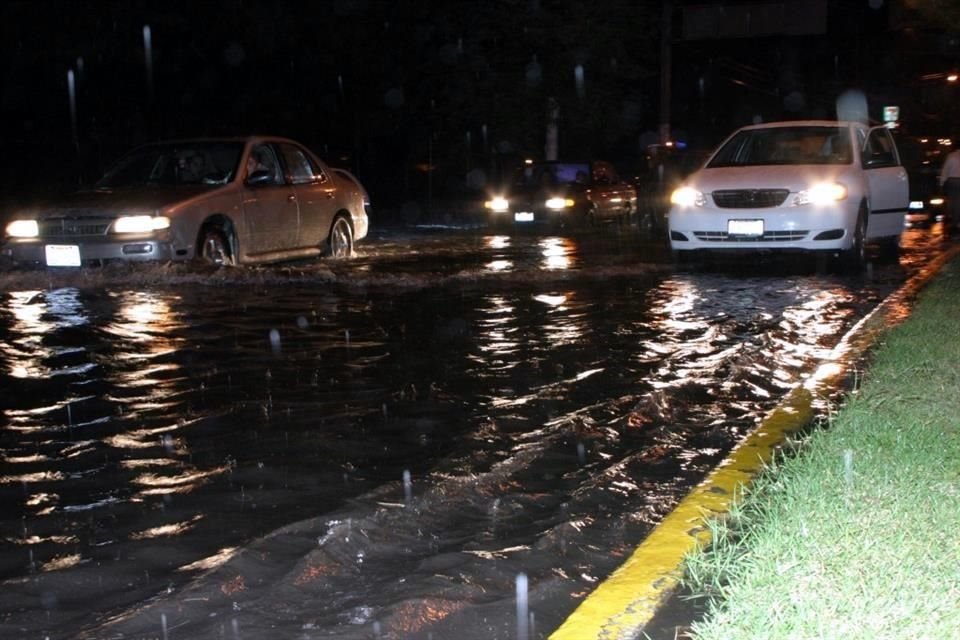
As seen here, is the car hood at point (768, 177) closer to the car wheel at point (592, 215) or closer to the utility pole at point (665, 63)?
the car wheel at point (592, 215)

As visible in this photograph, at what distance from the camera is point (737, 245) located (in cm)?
1381

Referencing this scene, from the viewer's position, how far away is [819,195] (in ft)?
44.4

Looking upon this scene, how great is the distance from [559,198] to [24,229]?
42.1 feet

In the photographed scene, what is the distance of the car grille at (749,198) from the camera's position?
13.6 metres

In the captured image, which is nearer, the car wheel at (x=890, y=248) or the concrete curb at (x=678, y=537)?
the concrete curb at (x=678, y=537)

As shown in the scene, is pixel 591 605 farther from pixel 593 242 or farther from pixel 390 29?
pixel 390 29

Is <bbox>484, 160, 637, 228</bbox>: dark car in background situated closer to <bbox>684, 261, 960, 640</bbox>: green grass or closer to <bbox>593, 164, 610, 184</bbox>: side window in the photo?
<bbox>593, 164, 610, 184</bbox>: side window

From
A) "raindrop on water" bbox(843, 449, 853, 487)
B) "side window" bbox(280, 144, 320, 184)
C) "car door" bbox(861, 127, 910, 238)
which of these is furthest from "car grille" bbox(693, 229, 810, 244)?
"raindrop on water" bbox(843, 449, 853, 487)

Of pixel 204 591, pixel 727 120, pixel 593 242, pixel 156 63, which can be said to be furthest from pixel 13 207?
pixel 727 120

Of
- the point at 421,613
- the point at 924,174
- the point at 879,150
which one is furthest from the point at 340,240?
the point at 924,174

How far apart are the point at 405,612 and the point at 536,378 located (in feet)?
12.7

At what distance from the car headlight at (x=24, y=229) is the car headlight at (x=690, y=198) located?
682 cm

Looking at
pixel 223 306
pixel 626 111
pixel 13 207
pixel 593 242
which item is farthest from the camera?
pixel 626 111

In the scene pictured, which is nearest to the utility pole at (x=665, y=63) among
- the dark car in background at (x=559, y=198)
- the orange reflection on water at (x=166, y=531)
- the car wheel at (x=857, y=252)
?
the dark car in background at (x=559, y=198)
